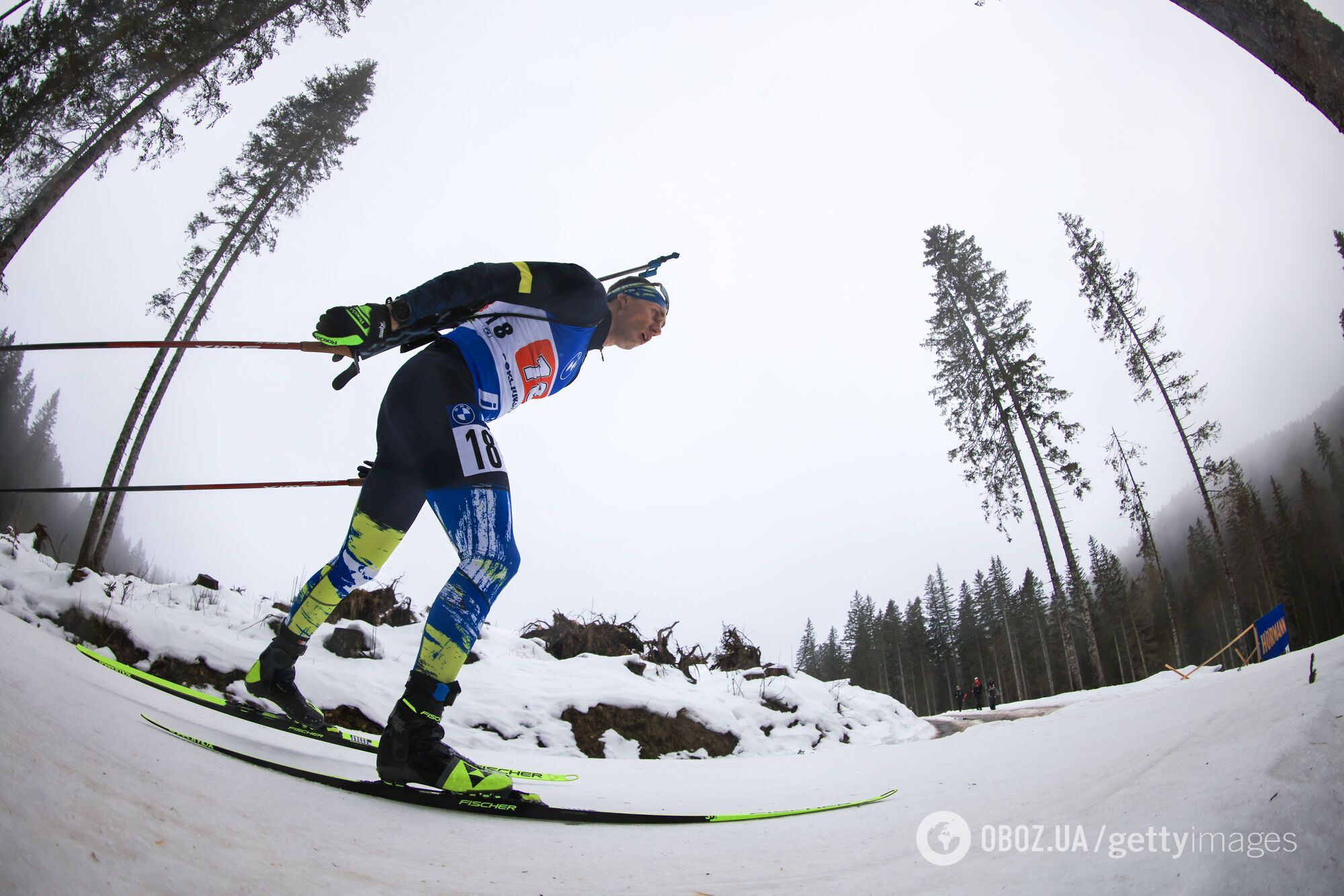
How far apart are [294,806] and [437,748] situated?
50 cm

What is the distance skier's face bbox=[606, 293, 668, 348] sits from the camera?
2779 millimetres

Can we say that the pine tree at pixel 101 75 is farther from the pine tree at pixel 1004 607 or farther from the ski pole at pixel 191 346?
the pine tree at pixel 1004 607

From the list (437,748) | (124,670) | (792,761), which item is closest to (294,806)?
(437,748)

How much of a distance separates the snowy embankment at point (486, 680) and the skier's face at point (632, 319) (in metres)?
2.91

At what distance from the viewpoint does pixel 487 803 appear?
1693mm

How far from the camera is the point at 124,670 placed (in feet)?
9.51

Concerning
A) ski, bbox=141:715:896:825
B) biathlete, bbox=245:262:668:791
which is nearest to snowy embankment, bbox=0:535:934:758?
biathlete, bbox=245:262:668:791

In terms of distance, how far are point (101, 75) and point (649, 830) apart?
1178cm

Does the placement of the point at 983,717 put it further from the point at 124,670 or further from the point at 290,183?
the point at 290,183

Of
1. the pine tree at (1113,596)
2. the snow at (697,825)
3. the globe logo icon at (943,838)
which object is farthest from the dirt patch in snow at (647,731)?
the pine tree at (1113,596)

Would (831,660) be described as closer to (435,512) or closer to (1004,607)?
(1004,607)

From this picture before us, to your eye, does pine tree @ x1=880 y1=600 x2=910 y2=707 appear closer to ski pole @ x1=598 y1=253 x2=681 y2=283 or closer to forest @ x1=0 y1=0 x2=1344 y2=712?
forest @ x1=0 y1=0 x2=1344 y2=712

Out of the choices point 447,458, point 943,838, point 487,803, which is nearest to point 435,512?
point 447,458

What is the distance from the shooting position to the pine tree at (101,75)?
6227mm
